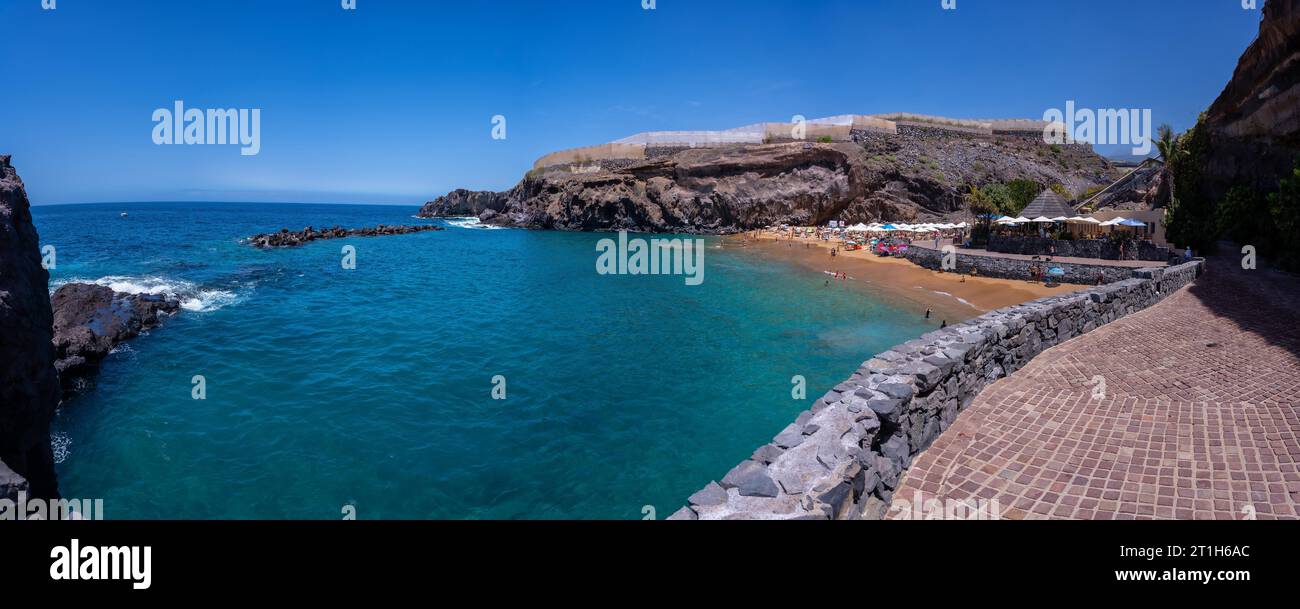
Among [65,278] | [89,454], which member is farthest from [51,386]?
[65,278]

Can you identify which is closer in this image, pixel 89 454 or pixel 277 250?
pixel 89 454

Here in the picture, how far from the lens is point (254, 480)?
32.6ft

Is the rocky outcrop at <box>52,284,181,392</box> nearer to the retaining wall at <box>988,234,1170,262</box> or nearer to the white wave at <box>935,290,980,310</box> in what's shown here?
the white wave at <box>935,290,980,310</box>

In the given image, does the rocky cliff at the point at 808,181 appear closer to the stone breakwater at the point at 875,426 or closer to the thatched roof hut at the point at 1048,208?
the thatched roof hut at the point at 1048,208

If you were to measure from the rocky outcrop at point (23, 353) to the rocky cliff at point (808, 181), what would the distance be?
211 feet

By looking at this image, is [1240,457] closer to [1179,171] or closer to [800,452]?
[800,452]

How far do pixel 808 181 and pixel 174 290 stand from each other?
61.1m

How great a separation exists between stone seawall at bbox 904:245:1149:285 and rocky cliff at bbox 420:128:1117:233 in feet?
95.8

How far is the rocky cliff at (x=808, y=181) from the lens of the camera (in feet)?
213

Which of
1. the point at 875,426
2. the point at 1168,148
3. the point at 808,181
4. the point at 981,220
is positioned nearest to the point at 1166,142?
the point at 1168,148

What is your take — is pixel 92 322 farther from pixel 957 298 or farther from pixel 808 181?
pixel 808 181

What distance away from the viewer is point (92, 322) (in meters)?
19.2
